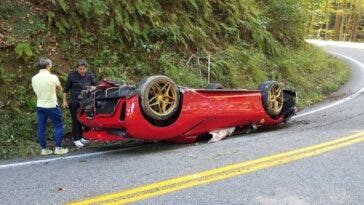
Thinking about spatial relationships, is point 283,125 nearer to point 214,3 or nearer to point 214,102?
point 214,102

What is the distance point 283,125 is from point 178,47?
171 inches

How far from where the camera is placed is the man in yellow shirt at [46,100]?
7.94m

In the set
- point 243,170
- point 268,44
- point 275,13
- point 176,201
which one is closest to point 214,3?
point 268,44

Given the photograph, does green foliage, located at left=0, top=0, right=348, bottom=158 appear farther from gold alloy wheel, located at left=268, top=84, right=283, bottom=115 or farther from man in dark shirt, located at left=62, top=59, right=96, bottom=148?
gold alloy wheel, located at left=268, top=84, right=283, bottom=115

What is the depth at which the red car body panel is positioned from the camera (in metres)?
7.50

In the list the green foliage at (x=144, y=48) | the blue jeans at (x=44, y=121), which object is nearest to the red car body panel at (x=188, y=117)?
the blue jeans at (x=44, y=121)

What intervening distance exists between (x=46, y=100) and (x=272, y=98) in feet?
13.7

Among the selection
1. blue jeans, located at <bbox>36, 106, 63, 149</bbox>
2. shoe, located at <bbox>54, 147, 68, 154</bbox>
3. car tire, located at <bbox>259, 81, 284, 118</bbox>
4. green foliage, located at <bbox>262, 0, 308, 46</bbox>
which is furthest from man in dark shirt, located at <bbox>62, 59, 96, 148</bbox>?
green foliage, located at <bbox>262, 0, 308, 46</bbox>

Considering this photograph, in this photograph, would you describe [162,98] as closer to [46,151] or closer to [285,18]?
[46,151]

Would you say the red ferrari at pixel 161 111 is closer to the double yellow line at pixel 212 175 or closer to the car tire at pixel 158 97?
the car tire at pixel 158 97

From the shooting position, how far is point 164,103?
7.81 m

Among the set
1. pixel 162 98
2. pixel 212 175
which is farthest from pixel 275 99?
pixel 212 175

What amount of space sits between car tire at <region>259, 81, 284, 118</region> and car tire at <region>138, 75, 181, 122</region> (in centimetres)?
217

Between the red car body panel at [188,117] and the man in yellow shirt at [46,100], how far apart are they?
44cm
